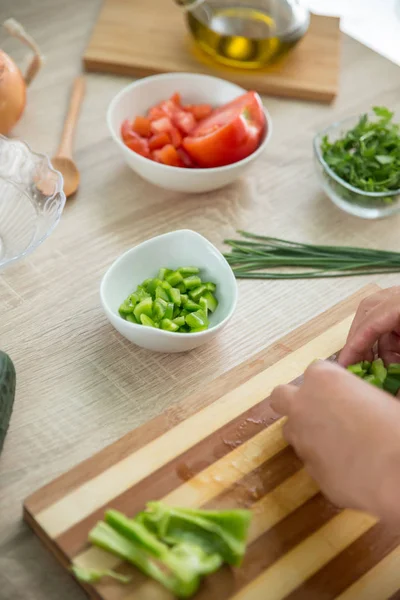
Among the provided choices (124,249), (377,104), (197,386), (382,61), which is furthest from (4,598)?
(382,61)

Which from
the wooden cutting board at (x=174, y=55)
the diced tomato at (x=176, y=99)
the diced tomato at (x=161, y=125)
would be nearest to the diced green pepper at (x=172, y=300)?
the diced tomato at (x=161, y=125)

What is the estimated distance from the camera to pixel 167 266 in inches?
51.8

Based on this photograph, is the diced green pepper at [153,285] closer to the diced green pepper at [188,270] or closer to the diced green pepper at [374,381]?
the diced green pepper at [188,270]

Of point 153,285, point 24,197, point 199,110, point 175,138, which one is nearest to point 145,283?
point 153,285

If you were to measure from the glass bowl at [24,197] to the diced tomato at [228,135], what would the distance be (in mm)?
287

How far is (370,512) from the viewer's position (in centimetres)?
93

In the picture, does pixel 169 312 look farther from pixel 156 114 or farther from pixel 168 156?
pixel 156 114

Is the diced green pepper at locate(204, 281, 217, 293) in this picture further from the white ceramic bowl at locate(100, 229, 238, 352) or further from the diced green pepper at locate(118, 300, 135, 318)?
the diced green pepper at locate(118, 300, 135, 318)

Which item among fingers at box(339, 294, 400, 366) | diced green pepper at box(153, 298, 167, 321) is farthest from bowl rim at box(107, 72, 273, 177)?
fingers at box(339, 294, 400, 366)

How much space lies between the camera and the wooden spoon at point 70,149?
4.87 feet

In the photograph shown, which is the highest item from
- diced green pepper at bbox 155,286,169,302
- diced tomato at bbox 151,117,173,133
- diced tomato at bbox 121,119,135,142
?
diced tomato at bbox 151,117,173,133

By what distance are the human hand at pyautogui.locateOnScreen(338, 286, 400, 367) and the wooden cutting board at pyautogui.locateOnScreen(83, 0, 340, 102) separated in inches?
30.5

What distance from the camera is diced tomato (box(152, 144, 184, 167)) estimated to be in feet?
4.82

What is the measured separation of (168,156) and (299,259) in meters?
0.32
